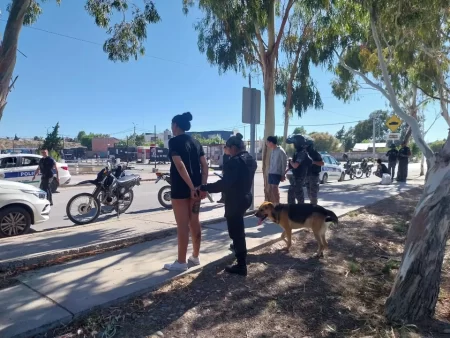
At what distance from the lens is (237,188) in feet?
13.8

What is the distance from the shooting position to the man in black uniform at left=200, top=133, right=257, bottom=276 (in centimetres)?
414

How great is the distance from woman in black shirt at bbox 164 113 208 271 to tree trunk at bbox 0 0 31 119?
5.87 ft

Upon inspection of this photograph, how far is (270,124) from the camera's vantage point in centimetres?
873

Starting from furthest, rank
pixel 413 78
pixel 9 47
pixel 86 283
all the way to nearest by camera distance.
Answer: pixel 413 78 < pixel 86 283 < pixel 9 47

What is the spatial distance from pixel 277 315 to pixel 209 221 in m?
4.17

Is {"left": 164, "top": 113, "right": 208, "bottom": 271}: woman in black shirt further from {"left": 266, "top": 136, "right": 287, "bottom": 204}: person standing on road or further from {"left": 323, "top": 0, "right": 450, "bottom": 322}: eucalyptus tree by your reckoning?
{"left": 266, "top": 136, "right": 287, "bottom": 204}: person standing on road

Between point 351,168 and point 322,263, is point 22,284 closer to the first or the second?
point 322,263

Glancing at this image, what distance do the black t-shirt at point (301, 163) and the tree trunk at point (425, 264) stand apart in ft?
12.4

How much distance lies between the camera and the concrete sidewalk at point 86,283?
3227mm

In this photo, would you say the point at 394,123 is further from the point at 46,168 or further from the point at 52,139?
the point at 52,139

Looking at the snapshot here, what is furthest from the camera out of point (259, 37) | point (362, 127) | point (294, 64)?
point (362, 127)

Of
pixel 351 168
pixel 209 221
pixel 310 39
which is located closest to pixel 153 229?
pixel 209 221

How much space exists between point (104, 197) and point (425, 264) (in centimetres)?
689

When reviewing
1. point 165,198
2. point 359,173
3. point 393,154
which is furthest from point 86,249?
point 359,173
